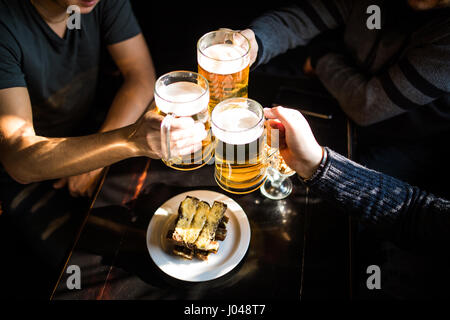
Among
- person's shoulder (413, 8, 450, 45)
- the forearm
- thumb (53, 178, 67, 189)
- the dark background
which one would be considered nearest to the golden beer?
the forearm

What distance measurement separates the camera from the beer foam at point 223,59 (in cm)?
112

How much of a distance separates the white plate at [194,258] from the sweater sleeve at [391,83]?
89 centimetres

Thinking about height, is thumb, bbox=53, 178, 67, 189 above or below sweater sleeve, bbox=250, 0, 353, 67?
below

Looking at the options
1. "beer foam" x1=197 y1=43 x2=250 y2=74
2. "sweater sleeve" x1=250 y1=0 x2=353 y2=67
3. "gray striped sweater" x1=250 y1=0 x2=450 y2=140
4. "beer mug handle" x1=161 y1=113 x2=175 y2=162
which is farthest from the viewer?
"sweater sleeve" x1=250 y1=0 x2=353 y2=67

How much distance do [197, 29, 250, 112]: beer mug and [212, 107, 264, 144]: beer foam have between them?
13cm

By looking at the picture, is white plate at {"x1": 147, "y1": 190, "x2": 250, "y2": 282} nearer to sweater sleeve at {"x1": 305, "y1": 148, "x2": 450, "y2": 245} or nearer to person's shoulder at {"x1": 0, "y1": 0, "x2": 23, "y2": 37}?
sweater sleeve at {"x1": 305, "y1": 148, "x2": 450, "y2": 245}

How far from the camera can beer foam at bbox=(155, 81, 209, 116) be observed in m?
1.02

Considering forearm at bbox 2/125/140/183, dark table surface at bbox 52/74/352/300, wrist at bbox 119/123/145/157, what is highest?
wrist at bbox 119/123/145/157

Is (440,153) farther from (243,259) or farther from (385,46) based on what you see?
(243,259)

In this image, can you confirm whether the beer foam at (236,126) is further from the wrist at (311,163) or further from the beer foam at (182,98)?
the wrist at (311,163)

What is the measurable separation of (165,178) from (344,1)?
140 cm

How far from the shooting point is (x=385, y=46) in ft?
5.93

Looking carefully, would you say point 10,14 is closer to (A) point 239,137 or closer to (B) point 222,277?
(A) point 239,137
